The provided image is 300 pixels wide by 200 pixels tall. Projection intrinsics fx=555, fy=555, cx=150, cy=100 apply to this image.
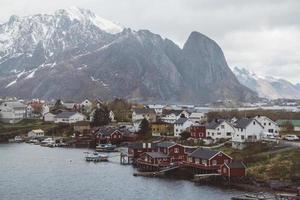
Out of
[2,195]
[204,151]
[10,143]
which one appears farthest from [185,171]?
[10,143]

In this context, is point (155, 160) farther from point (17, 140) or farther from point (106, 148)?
point (17, 140)

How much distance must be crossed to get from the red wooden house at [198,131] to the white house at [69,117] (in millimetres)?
51574

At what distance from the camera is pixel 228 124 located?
100438mm

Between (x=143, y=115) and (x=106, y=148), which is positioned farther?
(x=143, y=115)

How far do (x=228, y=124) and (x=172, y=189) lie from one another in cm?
3661

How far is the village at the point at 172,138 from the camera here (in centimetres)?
7500

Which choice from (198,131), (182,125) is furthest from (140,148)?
(182,125)

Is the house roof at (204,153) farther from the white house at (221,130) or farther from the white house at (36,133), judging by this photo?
the white house at (36,133)

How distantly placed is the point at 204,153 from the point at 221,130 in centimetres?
2474

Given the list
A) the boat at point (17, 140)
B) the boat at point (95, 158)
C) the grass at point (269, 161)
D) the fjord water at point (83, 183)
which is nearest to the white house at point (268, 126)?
the grass at point (269, 161)

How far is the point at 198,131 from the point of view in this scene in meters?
104

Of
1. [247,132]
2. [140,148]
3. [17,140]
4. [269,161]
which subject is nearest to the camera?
[269,161]

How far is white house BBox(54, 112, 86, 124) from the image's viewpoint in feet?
491

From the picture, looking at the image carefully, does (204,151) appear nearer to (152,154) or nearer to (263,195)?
(152,154)
